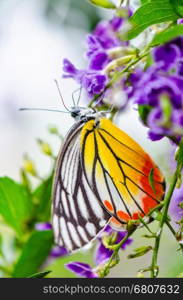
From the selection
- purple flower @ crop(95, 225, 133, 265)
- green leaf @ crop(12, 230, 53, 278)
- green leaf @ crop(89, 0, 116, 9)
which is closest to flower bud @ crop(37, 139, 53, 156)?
green leaf @ crop(12, 230, 53, 278)

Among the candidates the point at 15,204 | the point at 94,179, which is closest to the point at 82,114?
the point at 94,179

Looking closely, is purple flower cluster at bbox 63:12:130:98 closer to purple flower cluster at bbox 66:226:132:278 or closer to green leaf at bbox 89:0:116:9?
green leaf at bbox 89:0:116:9

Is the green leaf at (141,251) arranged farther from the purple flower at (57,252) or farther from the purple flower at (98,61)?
the purple flower at (57,252)

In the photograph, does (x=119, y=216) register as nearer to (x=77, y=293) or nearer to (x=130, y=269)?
(x=77, y=293)

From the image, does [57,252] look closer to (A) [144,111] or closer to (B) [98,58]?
(B) [98,58]

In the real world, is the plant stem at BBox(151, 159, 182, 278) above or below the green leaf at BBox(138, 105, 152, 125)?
below

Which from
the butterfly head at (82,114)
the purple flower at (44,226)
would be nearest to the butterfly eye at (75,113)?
the butterfly head at (82,114)
